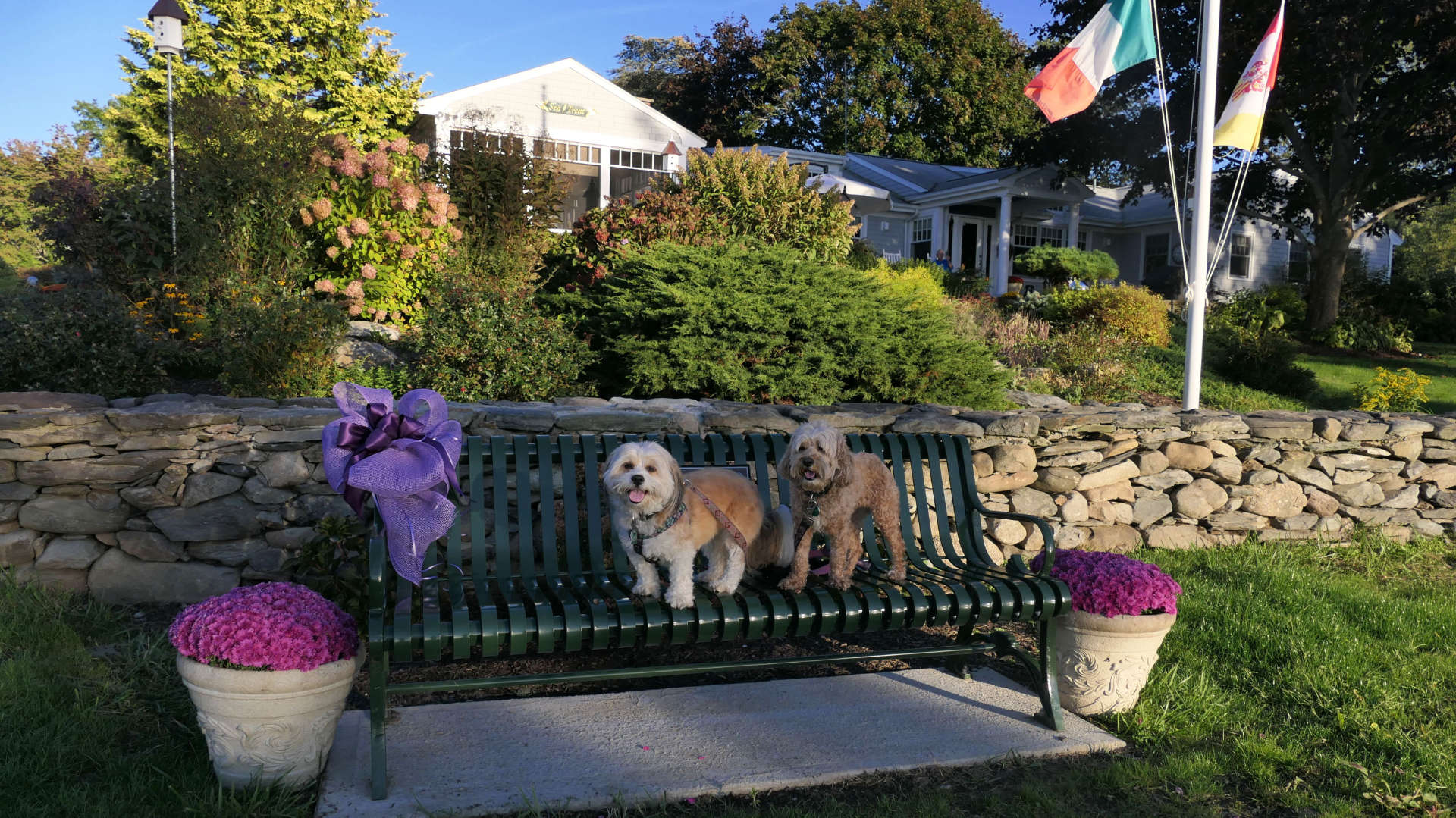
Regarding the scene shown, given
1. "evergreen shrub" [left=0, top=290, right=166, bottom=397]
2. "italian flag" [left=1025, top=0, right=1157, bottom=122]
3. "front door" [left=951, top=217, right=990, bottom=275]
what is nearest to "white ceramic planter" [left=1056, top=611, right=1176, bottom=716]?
"italian flag" [left=1025, top=0, right=1157, bottom=122]

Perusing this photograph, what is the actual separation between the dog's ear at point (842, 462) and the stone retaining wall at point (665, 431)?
1562 mm

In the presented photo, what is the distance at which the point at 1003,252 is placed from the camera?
20.4 metres

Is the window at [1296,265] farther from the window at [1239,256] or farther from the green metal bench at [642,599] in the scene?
the green metal bench at [642,599]

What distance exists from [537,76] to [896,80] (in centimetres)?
1806

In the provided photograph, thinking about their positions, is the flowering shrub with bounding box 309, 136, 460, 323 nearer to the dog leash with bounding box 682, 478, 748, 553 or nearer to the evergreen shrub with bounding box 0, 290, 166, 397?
the evergreen shrub with bounding box 0, 290, 166, 397

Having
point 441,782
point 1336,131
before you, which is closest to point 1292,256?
point 1336,131

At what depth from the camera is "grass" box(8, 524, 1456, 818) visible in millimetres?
2709

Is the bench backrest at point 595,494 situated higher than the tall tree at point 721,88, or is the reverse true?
the tall tree at point 721,88

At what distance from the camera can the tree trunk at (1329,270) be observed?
16391mm

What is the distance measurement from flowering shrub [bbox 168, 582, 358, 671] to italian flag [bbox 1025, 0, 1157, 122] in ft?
19.1

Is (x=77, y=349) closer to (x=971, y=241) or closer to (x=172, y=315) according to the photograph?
(x=172, y=315)

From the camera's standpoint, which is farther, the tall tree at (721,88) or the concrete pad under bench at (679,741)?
the tall tree at (721,88)

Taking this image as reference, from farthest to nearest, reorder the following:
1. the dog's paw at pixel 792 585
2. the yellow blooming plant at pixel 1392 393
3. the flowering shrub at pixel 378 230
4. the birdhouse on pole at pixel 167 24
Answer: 1. the birdhouse on pole at pixel 167 24
2. the yellow blooming plant at pixel 1392 393
3. the flowering shrub at pixel 378 230
4. the dog's paw at pixel 792 585

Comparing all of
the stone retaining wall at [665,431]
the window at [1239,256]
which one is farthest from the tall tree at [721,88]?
the stone retaining wall at [665,431]
